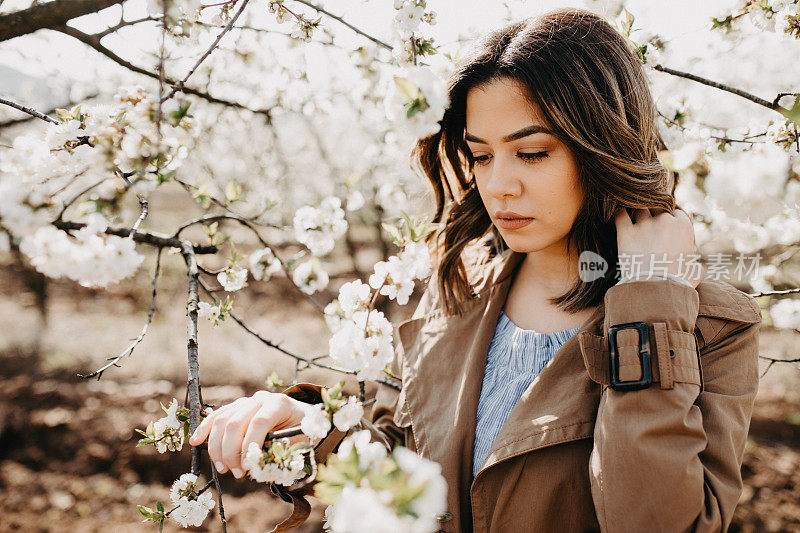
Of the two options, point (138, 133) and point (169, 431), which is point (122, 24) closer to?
point (138, 133)

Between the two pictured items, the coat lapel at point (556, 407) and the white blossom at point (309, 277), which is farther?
the white blossom at point (309, 277)

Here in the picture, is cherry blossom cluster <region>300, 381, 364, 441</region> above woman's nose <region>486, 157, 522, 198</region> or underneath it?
underneath

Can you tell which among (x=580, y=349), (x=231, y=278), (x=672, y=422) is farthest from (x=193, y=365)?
(x=672, y=422)

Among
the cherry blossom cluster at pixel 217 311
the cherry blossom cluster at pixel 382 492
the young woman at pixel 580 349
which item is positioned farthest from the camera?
the cherry blossom cluster at pixel 217 311

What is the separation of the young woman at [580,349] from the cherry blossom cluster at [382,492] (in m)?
0.42

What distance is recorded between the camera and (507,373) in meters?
1.27

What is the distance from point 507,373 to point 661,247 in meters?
0.45

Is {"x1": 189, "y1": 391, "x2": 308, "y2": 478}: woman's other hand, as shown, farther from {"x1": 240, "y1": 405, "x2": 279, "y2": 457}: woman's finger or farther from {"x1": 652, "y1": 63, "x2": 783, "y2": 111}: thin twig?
{"x1": 652, "y1": 63, "x2": 783, "y2": 111}: thin twig

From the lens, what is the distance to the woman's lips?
3.67 feet

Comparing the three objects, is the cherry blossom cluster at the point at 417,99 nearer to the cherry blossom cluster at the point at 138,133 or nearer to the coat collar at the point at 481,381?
the cherry blossom cluster at the point at 138,133

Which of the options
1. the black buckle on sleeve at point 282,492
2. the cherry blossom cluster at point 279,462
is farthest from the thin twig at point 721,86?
the black buckle on sleeve at point 282,492

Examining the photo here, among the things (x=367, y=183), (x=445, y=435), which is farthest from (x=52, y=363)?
(x=445, y=435)

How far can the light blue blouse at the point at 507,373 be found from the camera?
119 cm

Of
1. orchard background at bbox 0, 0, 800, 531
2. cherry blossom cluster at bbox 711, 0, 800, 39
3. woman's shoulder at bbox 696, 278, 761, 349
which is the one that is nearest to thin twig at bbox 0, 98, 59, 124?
orchard background at bbox 0, 0, 800, 531
